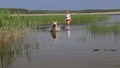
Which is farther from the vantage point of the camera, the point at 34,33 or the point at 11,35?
the point at 34,33

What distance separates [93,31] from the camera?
3041 centimetres

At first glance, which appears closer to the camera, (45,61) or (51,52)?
(45,61)

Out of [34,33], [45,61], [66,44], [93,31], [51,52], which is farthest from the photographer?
[93,31]

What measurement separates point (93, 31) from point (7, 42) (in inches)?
421

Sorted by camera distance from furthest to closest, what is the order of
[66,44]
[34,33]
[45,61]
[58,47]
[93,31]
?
[93,31] → [34,33] → [66,44] → [58,47] → [45,61]

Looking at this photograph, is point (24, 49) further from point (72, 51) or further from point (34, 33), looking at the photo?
point (34, 33)

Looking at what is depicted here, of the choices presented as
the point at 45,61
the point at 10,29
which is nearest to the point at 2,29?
the point at 10,29

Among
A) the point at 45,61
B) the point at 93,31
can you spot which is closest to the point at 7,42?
the point at 45,61

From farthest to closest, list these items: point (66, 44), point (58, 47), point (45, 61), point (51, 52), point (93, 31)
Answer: point (93, 31) → point (66, 44) → point (58, 47) → point (51, 52) → point (45, 61)

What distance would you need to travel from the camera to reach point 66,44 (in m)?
22.3

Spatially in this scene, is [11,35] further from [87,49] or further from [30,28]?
[87,49]

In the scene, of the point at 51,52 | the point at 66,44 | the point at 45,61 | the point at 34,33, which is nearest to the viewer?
the point at 45,61

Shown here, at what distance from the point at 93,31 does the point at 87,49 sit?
10932mm

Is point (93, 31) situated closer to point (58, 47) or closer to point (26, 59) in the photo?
point (58, 47)
